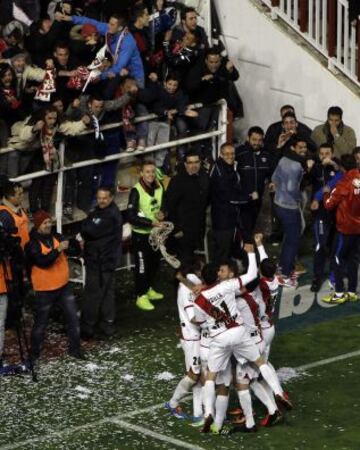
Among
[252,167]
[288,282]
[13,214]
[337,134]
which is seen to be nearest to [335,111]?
[337,134]

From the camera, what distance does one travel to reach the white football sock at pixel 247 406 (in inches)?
517

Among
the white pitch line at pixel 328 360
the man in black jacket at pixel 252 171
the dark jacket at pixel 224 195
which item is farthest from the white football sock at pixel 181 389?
the man in black jacket at pixel 252 171

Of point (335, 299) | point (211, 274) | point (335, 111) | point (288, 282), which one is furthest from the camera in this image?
point (335, 111)

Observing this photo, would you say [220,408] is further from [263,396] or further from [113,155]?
[113,155]

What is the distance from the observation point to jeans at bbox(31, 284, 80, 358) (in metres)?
15.3

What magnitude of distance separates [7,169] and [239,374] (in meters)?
5.38

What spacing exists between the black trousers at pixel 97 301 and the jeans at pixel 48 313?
2.52 feet

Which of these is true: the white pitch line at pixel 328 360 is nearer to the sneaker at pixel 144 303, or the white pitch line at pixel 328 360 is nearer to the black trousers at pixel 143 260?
the sneaker at pixel 144 303

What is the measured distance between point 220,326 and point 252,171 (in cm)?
562

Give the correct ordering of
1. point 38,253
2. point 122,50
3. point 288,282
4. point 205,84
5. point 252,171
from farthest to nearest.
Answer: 1. point 205,84
2. point 122,50
3. point 252,171
4. point 288,282
5. point 38,253

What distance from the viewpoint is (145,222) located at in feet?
56.7

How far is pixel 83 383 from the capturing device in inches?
584

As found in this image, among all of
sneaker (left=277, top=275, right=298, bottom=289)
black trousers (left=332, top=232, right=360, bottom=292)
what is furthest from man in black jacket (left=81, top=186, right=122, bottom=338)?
black trousers (left=332, top=232, right=360, bottom=292)

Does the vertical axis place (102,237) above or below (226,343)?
above
